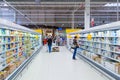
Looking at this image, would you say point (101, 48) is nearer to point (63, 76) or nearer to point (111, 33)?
point (111, 33)

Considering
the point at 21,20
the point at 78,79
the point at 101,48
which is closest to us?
the point at 78,79

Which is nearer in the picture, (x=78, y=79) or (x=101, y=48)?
(x=78, y=79)

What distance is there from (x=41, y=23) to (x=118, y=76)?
1169 inches

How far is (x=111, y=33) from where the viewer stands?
7559 millimetres

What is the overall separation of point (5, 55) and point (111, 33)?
3.83m

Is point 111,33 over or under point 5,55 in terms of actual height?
over

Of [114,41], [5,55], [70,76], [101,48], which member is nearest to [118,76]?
[114,41]

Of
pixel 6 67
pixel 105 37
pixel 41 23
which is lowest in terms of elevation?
pixel 6 67

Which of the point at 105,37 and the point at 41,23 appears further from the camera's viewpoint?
the point at 41,23

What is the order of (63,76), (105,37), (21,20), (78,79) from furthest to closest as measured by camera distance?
(21,20)
(105,37)
(63,76)
(78,79)

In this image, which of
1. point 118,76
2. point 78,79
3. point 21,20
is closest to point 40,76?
point 78,79

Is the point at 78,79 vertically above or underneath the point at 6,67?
underneath

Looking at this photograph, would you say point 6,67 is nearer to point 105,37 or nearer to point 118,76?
point 118,76

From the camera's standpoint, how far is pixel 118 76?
6.36 m
